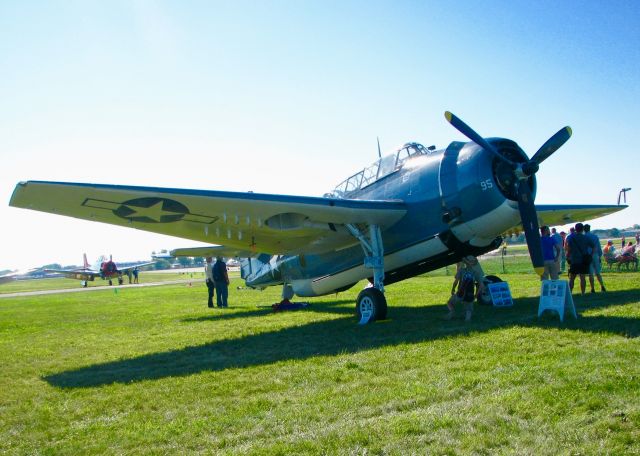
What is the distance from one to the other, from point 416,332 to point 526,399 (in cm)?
458

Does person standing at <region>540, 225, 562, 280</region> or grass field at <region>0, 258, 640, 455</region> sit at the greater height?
person standing at <region>540, 225, 562, 280</region>

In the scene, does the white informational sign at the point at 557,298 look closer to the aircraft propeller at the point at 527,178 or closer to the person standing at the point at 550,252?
the aircraft propeller at the point at 527,178

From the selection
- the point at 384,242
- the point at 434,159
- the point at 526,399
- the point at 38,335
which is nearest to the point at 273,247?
the point at 384,242

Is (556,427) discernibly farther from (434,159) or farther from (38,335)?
(38,335)

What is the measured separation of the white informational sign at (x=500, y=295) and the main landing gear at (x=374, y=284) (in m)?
2.89

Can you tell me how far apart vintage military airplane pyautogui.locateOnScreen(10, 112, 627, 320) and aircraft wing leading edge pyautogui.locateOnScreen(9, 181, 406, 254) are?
21 mm

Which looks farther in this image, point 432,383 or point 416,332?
point 416,332

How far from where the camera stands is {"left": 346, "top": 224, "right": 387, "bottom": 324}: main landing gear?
10.7 meters

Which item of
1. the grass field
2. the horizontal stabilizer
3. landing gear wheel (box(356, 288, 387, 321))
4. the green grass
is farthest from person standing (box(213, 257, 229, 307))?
the green grass

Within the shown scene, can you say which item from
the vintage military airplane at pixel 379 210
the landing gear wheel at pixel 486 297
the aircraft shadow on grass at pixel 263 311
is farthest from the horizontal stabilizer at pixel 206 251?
the landing gear wheel at pixel 486 297

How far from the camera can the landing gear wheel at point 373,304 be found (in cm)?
1072

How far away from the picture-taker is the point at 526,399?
14.4 feet

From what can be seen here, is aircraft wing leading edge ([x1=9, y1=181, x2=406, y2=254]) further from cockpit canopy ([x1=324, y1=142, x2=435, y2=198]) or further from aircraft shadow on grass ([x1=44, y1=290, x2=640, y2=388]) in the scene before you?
aircraft shadow on grass ([x1=44, y1=290, x2=640, y2=388])

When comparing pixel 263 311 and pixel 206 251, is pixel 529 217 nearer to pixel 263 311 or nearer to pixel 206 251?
pixel 263 311
